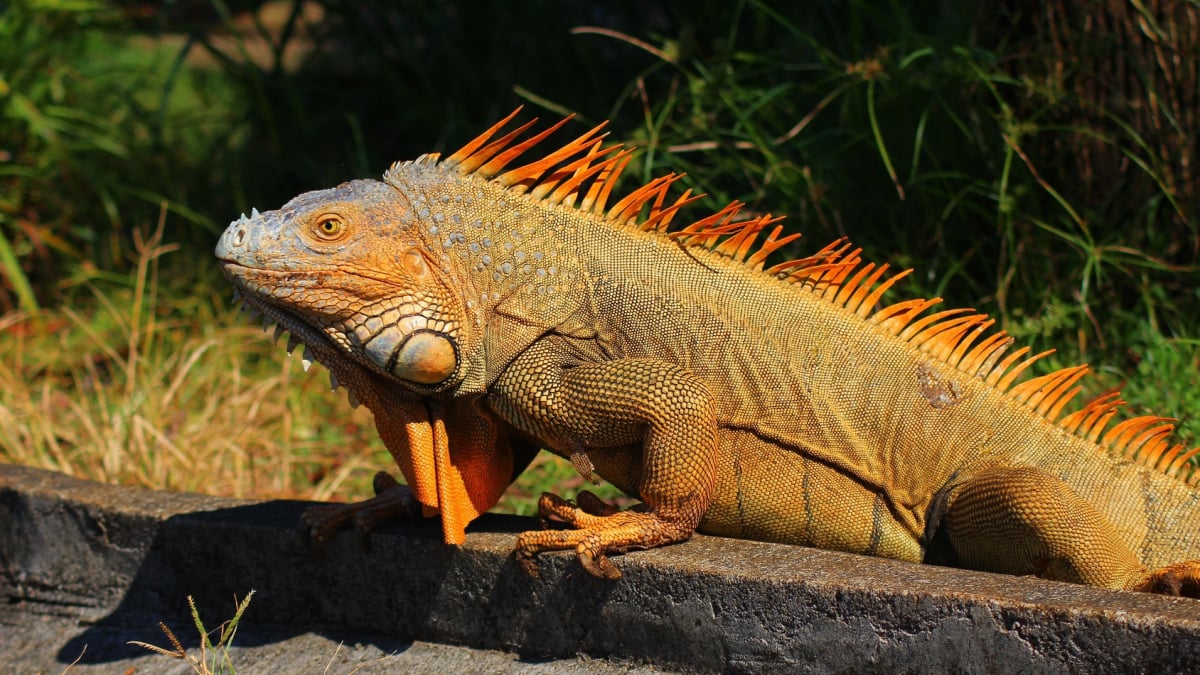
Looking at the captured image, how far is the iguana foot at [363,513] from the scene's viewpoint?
11.9ft

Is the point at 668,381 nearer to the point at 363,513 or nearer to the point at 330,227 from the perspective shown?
the point at 330,227

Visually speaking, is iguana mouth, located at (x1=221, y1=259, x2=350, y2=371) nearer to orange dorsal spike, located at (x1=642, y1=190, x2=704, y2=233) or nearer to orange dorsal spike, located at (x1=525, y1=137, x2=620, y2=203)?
orange dorsal spike, located at (x1=525, y1=137, x2=620, y2=203)

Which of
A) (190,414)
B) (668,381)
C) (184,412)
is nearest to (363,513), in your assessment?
(668,381)

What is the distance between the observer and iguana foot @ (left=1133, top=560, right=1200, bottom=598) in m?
2.93

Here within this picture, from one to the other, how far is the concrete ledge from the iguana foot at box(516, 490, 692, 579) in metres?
0.05

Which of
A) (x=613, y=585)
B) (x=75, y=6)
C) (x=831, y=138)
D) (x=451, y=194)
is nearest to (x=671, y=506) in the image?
(x=613, y=585)

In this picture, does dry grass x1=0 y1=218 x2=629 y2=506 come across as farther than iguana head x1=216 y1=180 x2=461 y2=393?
Yes

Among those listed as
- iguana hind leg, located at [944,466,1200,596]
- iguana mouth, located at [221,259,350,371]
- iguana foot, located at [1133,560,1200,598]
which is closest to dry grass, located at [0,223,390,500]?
iguana mouth, located at [221,259,350,371]

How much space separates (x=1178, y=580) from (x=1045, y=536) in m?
0.33

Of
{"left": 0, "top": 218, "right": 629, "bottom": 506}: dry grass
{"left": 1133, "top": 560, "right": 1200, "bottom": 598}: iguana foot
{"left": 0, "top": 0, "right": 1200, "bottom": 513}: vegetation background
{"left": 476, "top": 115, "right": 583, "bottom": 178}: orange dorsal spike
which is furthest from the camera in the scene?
{"left": 0, "top": 218, "right": 629, "bottom": 506}: dry grass

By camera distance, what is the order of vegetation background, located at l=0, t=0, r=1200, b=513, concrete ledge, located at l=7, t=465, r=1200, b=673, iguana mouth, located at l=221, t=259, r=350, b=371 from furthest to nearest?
vegetation background, located at l=0, t=0, r=1200, b=513, iguana mouth, located at l=221, t=259, r=350, b=371, concrete ledge, located at l=7, t=465, r=1200, b=673

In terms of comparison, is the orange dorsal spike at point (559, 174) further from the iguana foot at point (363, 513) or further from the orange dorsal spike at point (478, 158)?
the iguana foot at point (363, 513)

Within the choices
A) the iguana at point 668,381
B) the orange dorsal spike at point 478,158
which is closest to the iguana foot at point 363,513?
the iguana at point 668,381

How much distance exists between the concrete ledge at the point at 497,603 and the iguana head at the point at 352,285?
65 cm
